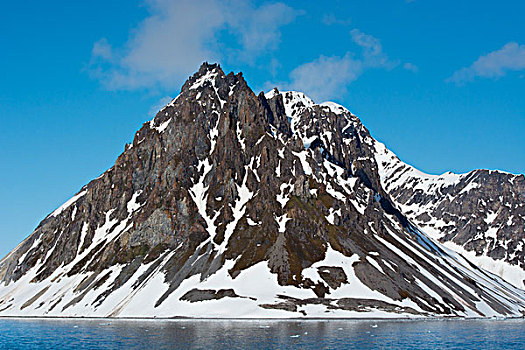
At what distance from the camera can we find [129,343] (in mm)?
111812

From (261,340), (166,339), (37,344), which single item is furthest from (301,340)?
(37,344)

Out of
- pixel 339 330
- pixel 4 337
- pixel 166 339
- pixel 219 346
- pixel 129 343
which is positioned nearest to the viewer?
pixel 219 346

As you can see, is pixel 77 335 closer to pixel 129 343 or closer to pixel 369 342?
pixel 129 343

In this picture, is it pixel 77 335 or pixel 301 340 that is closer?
pixel 301 340

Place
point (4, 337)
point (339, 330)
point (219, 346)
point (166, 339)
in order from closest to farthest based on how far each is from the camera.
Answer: point (219, 346) → point (166, 339) → point (4, 337) → point (339, 330)

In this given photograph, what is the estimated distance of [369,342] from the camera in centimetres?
11569

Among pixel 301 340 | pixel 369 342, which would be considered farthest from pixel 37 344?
pixel 369 342

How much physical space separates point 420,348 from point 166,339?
5437cm

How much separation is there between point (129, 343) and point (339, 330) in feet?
197

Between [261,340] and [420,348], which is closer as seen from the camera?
[420,348]

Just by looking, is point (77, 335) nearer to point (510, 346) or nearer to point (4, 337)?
point (4, 337)

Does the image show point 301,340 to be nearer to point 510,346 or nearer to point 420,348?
point 420,348

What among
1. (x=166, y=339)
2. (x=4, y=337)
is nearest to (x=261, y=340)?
(x=166, y=339)

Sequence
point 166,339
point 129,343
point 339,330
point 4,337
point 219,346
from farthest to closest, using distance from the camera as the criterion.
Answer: point 339,330
point 4,337
point 166,339
point 129,343
point 219,346
